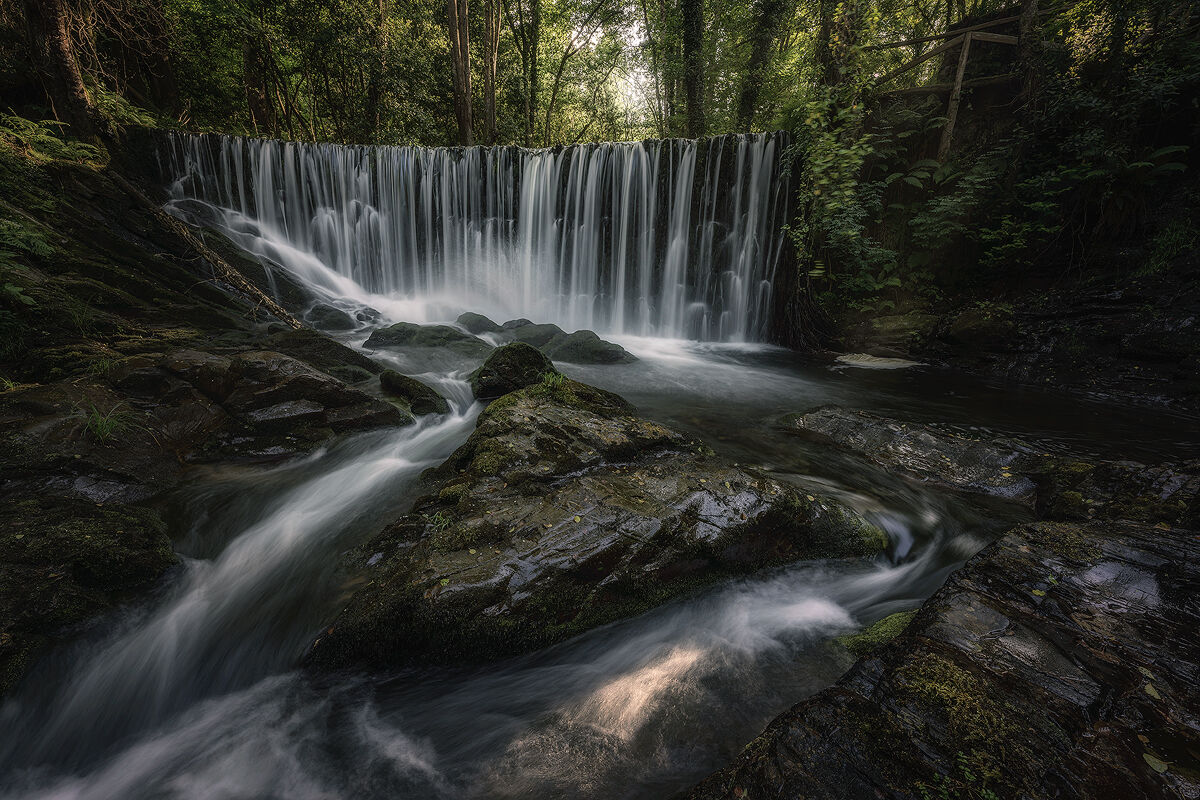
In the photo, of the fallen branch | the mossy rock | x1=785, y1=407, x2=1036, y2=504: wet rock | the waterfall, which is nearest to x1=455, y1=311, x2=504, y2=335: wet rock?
the waterfall

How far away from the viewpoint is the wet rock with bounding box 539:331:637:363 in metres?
8.52

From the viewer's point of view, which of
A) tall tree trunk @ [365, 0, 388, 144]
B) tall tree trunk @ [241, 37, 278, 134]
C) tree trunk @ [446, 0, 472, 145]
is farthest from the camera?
tall tree trunk @ [365, 0, 388, 144]

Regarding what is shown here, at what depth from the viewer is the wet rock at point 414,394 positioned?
5.48 meters

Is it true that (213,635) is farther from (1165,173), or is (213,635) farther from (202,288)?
(1165,173)

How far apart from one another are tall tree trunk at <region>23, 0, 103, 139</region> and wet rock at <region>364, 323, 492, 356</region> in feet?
23.1

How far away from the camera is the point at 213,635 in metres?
2.64

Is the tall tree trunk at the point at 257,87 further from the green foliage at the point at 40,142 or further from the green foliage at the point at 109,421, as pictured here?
the green foliage at the point at 109,421

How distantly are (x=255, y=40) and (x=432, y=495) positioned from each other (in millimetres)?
16937

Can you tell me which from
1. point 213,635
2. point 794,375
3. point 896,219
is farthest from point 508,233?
point 213,635

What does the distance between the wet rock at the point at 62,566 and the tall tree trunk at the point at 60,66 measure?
9947 mm

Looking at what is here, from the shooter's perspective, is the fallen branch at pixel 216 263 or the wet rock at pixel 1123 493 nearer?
the wet rock at pixel 1123 493

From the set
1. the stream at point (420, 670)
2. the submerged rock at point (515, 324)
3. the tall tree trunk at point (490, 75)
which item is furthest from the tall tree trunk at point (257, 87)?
the stream at point (420, 670)

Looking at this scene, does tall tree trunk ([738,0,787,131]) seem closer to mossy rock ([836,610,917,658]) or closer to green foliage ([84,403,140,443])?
mossy rock ([836,610,917,658])

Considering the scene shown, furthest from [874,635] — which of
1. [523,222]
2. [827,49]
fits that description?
[523,222]
